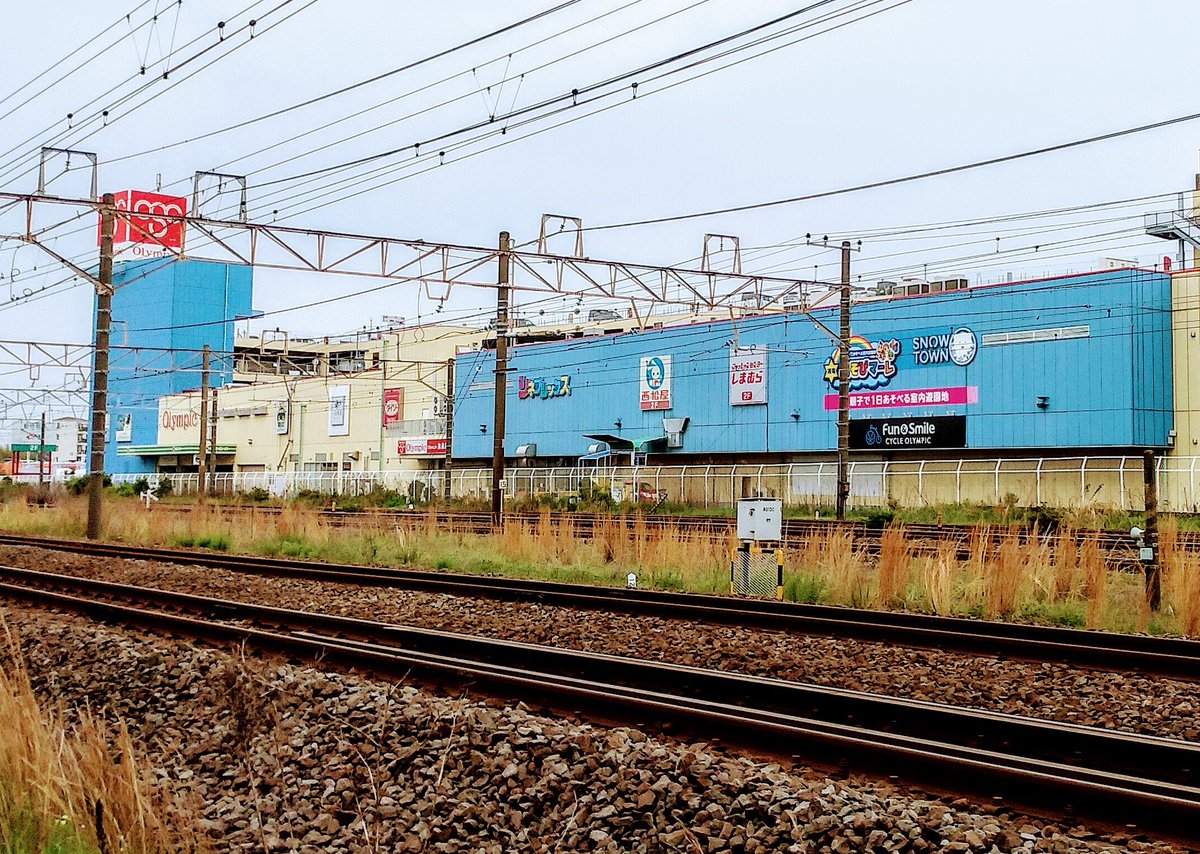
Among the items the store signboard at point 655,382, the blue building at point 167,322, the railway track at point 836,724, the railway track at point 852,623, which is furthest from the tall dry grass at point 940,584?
the blue building at point 167,322

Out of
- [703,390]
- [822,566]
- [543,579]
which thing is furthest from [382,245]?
[703,390]

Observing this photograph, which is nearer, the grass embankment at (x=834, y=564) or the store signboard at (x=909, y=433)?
the grass embankment at (x=834, y=564)

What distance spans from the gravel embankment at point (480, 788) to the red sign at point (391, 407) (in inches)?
2563

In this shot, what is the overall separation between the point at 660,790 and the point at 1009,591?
9.52 metres

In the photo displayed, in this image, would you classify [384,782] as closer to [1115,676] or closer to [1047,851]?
[1047,851]

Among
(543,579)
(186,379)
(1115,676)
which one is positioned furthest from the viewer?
(186,379)

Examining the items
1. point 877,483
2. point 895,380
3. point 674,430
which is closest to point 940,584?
point 877,483

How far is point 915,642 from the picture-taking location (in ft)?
38.9

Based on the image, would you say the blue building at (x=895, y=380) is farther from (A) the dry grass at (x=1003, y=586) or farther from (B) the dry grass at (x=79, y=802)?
(B) the dry grass at (x=79, y=802)

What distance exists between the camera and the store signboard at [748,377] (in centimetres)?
5197

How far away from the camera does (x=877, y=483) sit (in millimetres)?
47000

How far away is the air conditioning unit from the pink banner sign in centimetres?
904

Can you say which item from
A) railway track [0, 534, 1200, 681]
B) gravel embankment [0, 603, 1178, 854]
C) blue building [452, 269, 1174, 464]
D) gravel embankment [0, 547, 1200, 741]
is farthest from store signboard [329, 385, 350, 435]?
gravel embankment [0, 603, 1178, 854]

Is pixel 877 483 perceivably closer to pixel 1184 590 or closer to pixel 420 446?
pixel 420 446
